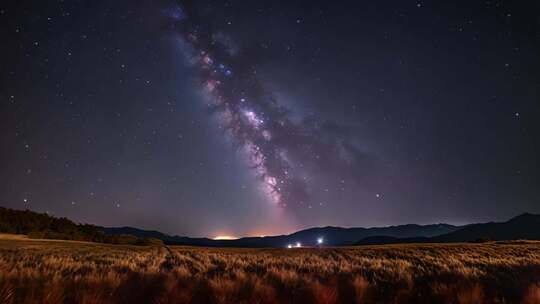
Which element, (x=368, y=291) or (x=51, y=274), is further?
(x=51, y=274)

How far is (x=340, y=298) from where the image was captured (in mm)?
5992

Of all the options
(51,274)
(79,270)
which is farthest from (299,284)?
(79,270)

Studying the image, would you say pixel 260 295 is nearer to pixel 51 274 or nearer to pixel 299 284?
pixel 299 284

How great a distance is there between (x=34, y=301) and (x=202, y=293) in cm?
249

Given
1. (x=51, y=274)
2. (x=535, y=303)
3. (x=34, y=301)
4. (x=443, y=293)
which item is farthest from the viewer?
(x=51, y=274)

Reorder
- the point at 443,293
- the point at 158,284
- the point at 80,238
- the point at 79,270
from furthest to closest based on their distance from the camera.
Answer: the point at 80,238, the point at 79,270, the point at 158,284, the point at 443,293

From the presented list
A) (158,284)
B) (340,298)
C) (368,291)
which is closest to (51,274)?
(158,284)

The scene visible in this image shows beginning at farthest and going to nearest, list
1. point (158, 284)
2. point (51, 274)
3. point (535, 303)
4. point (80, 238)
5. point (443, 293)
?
point (80, 238) < point (51, 274) < point (158, 284) < point (443, 293) < point (535, 303)

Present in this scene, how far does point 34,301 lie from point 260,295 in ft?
10.6

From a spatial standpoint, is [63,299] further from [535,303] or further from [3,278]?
[535,303]

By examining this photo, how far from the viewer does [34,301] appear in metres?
4.74

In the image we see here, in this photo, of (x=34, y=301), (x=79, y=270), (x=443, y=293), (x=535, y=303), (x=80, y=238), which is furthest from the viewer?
(x=80, y=238)

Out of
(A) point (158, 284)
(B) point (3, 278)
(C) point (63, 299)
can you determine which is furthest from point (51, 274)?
(C) point (63, 299)

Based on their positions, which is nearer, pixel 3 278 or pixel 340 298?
pixel 340 298
